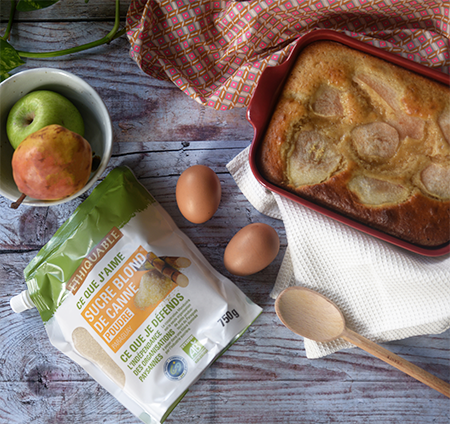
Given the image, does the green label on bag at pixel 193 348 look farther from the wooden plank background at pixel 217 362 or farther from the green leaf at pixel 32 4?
the green leaf at pixel 32 4

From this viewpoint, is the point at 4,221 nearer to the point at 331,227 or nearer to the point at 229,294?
the point at 229,294

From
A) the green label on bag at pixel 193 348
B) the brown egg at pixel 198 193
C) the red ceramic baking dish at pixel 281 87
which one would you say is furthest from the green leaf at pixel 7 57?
the green label on bag at pixel 193 348

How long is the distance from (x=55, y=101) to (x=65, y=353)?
0.66m

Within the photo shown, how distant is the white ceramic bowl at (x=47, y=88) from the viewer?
79 centimetres

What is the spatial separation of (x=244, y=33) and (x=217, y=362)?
0.91 meters

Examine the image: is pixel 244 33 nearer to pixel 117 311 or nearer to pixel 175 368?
pixel 117 311

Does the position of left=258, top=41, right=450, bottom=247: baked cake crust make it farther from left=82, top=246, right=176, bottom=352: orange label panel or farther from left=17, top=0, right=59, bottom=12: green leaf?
left=17, top=0, right=59, bottom=12: green leaf

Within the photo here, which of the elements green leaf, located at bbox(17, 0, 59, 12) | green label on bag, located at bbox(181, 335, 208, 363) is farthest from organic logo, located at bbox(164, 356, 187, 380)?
green leaf, located at bbox(17, 0, 59, 12)

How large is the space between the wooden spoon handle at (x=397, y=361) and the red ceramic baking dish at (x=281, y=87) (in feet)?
0.92

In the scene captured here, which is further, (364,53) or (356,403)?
(356,403)

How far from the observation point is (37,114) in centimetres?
78

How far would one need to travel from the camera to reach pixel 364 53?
2.72 ft

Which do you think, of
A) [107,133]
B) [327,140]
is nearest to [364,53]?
[327,140]

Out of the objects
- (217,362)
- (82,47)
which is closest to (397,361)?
(217,362)
